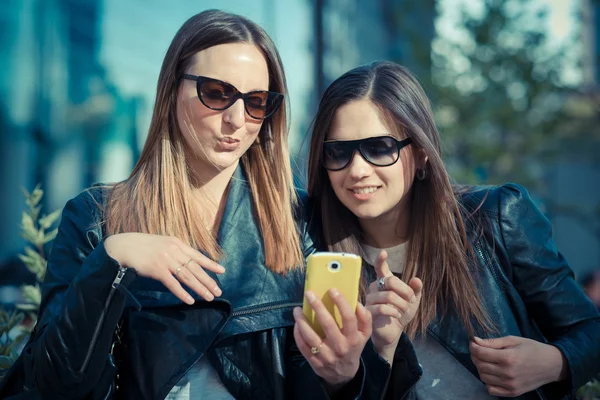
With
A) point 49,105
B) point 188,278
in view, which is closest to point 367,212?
point 188,278

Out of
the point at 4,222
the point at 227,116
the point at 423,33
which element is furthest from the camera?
the point at 423,33

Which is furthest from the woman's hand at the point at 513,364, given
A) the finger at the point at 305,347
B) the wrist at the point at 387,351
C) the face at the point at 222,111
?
the face at the point at 222,111

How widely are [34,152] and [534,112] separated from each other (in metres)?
6.37

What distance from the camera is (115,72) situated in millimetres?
4316

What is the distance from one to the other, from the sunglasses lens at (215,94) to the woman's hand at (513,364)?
112 cm

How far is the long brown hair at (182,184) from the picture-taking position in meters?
2.16

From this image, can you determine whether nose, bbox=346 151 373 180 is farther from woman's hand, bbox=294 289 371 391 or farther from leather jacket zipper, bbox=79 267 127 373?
leather jacket zipper, bbox=79 267 127 373

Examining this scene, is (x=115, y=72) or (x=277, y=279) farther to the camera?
(x=115, y=72)

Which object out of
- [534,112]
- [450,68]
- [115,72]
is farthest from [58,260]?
[534,112]

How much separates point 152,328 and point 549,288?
4.36 feet

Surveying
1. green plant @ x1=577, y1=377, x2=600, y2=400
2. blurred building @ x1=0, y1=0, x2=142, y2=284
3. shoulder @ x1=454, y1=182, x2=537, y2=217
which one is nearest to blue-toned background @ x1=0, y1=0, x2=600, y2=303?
blurred building @ x1=0, y1=0, x2=142, y2=284

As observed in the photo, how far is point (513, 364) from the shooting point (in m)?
2.09

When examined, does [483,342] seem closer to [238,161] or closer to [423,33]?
[238,161]

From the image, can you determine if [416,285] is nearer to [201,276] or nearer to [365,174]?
[365,174]
